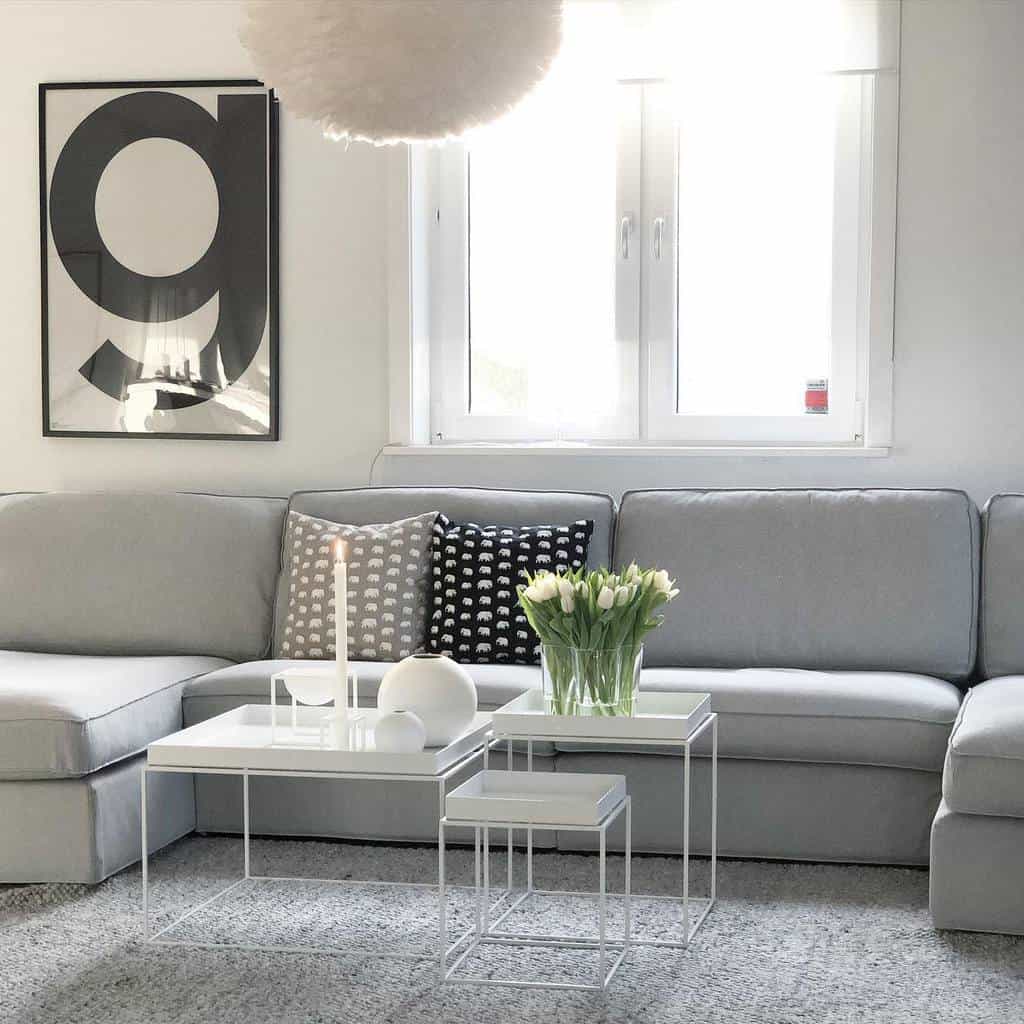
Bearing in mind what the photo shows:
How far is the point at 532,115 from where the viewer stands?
4.34 metres

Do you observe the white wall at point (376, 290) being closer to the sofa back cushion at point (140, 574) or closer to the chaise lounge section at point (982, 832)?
the sofa back cushion at point (140, 574)

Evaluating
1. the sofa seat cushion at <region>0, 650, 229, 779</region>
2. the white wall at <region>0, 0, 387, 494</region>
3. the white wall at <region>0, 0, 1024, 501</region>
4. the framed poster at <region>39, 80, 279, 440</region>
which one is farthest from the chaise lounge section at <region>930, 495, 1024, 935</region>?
the framed poster at <region>39, 80, 279, 440</region>

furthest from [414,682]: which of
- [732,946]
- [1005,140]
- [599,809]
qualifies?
[1005,140]

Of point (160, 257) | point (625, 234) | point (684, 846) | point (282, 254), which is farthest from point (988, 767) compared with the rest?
point (160, 257)

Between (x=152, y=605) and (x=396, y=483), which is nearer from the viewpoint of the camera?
(x=152, y=605)

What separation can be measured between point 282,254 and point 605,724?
2.28m

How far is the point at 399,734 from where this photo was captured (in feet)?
8.43

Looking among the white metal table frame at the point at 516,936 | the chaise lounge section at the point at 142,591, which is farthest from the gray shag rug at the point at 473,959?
the chaise lounge section at the point at 142,591

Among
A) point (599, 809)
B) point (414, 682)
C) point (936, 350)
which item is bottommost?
point (599, 809)

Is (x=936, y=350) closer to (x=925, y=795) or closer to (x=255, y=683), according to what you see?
(x=925, y=795)

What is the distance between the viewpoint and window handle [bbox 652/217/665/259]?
4250 millimetres

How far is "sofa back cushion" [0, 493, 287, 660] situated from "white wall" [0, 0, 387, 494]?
0.36 metres

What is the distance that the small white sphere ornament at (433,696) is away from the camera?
265 cm

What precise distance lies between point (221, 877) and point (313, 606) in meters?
0.82
